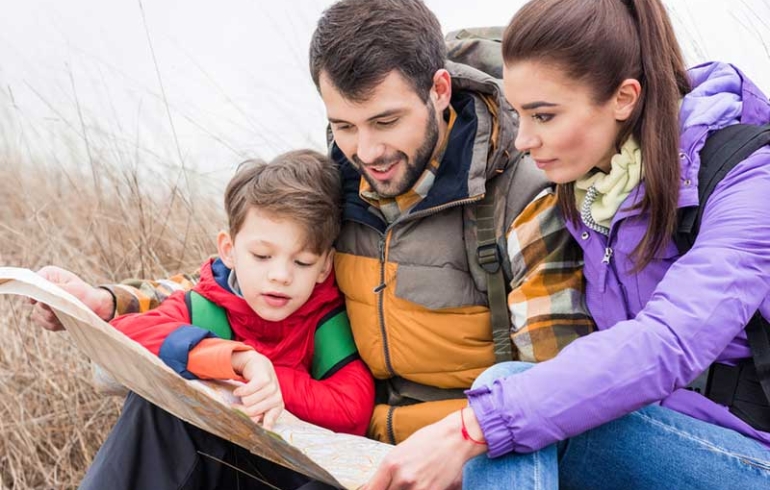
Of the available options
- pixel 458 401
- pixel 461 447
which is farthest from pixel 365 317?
pixel 461 447

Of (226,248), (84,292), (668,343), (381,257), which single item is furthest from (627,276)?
(84,292)

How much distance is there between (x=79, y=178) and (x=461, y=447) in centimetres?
382

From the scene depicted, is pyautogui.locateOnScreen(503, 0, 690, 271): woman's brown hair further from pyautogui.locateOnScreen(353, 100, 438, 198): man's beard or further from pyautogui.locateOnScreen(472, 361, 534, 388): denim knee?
pyautogui.locateOnScreen(353, 100, 438, 198): man's beard

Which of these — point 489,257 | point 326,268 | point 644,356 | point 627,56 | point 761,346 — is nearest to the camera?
point 644,356

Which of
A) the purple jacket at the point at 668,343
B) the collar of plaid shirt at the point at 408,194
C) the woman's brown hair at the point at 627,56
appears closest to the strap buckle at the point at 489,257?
the collar of plaid shirt at the point at 408,194

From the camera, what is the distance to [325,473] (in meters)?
2.12

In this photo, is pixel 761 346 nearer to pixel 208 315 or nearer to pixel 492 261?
pixel 492 261

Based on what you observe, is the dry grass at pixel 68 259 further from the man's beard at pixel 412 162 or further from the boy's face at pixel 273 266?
the man's beard at pixel 412 162

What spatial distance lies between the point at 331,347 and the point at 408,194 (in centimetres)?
52

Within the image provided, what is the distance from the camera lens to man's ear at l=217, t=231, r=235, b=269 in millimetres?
2820

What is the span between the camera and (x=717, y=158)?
2072 millimetres

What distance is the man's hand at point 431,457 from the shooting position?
6.12 feet

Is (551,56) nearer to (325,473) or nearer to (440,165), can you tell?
(440,165)

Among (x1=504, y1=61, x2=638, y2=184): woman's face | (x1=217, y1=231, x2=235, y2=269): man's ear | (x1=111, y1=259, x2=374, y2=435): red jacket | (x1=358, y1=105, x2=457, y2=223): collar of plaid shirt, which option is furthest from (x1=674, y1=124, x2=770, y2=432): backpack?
(x1=217, y1=231, x2=235, y2=269): man's ear
